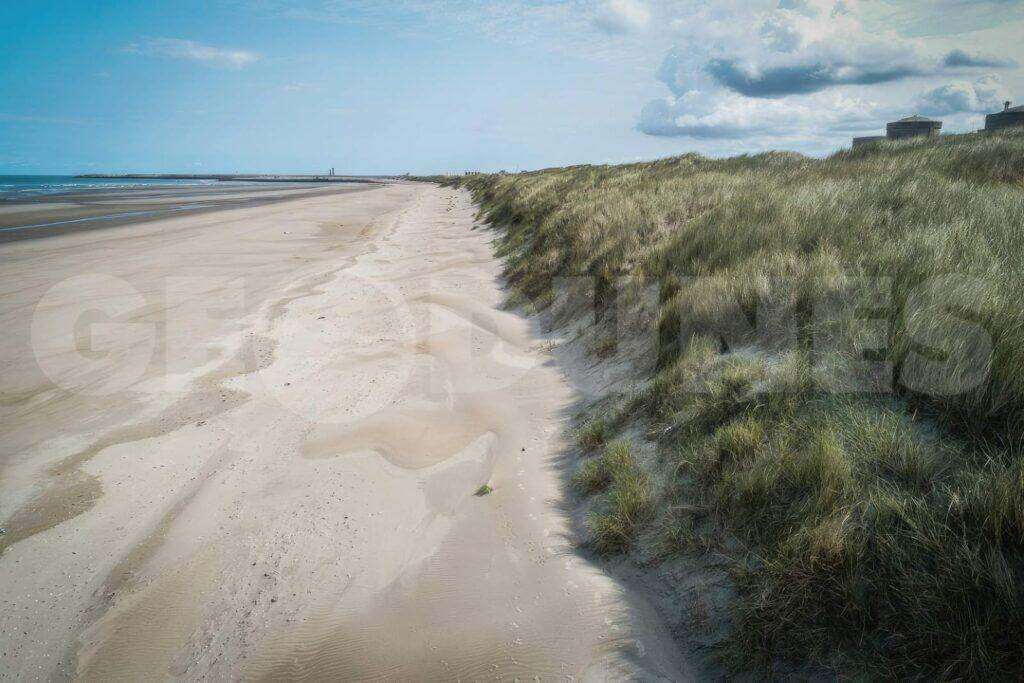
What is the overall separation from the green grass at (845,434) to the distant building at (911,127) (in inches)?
983

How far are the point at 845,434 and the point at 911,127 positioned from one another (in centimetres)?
3098

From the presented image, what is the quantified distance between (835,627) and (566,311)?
541cm

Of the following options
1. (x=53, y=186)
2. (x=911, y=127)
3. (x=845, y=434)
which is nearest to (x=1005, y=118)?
(x=911, y=127)

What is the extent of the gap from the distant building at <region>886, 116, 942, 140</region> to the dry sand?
27897mm

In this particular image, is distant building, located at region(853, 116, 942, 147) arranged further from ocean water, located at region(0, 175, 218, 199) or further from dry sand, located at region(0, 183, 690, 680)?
ocean water, located at region(0, 175, 218, 199)

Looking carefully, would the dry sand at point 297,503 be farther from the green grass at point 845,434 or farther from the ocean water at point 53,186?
the ocean water at point 53,186

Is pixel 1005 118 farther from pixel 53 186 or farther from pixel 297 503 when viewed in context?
pixel 53 186

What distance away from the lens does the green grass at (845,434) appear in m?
1.84

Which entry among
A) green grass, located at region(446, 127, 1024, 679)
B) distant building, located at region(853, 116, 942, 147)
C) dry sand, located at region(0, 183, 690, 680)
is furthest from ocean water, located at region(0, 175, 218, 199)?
distant building, located at region(853, 116, 942, 147)

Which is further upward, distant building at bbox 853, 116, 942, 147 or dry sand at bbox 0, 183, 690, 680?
distant building at bbox 853, 116, 942, 147

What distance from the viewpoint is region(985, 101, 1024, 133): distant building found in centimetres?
2136

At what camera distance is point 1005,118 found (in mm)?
22031

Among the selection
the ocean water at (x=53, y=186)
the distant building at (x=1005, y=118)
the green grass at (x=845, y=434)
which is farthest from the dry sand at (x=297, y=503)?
the ocean water at (x=53, y=186)

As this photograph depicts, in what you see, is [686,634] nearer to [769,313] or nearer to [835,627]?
[835,627]
